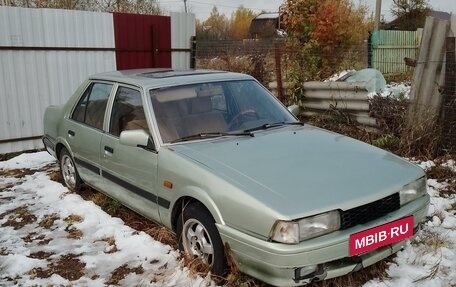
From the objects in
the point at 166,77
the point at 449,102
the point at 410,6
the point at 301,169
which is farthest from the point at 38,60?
the point at 410,6

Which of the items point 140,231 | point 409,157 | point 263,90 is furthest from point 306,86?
point 140,231

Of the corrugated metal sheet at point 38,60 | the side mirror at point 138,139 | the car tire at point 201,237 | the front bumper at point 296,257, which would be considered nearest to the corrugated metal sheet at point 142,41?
the corrugated metal sheet at point 38,60

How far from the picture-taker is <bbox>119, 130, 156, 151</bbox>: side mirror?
3691mm

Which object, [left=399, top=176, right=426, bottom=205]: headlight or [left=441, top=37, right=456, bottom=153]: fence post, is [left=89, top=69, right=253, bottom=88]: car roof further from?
[left=441, top=37, right=456, bottom=153]: fence post

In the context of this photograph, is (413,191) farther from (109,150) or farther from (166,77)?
(109,150)

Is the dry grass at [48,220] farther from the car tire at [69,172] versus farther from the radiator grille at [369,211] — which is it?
the radiator grille at [369,211]

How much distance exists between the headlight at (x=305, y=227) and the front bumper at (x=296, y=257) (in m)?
0.03

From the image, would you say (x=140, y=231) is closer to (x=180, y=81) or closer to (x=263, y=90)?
(x=180, y=81)

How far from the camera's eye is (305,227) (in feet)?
8.82

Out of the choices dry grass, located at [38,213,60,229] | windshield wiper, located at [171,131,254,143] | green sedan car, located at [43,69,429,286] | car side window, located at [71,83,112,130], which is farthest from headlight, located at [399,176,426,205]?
dry grass, located at [38,213,60,229]

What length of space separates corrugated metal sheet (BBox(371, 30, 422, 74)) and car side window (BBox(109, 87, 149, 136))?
11870 millimetres

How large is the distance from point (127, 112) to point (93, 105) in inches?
34.7

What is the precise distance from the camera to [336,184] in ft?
9.61

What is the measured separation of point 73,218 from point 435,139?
4.49 meters
